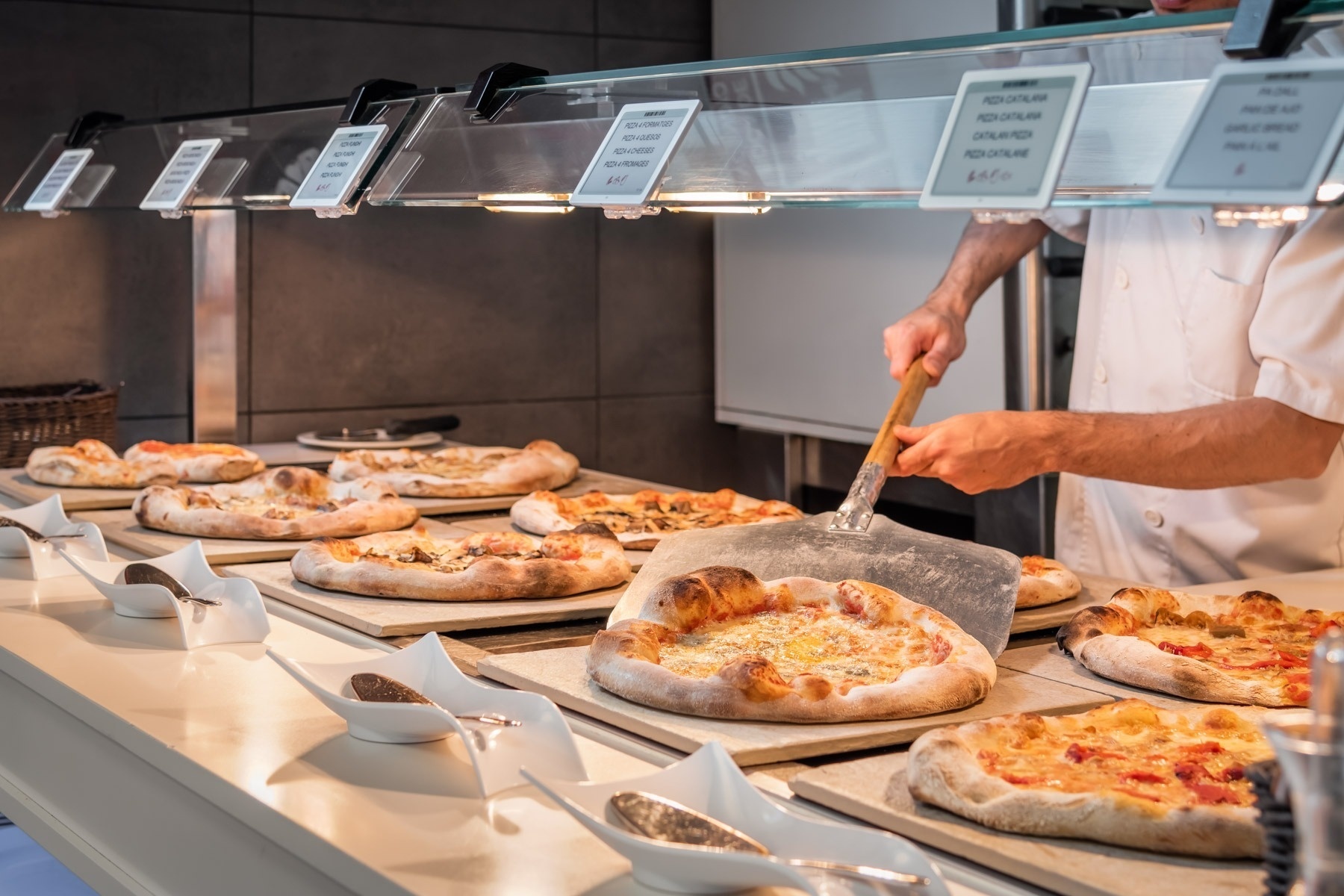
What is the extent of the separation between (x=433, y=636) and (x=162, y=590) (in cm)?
55

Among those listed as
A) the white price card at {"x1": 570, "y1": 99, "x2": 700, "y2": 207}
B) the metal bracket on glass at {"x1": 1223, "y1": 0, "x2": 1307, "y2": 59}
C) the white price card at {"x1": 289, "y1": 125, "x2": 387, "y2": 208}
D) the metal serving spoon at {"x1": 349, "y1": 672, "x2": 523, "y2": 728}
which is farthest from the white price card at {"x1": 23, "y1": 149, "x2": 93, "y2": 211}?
the metal bracket on glass at {"x1": 1223, "y1": 0, "x2": 1307, "y2": 59}

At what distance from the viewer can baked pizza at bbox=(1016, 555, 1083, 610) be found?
75.5 inches

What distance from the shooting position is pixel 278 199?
7.63 feet

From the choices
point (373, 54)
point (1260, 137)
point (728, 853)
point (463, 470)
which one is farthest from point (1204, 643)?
point (373, 54)

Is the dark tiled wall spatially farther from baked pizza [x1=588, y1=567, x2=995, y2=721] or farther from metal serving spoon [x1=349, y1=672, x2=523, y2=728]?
metal serving spoon [x1=349, y1=672, x2=523, y2=728]

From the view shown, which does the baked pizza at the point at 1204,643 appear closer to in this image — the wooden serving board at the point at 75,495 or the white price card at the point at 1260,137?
the white price card at the point at 1260,137

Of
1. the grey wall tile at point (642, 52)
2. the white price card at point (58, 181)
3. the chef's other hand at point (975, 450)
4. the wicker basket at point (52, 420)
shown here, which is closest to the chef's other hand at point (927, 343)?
the chef's other hand at point (975, 450)

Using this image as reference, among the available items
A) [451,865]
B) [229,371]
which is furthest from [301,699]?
[229,371]

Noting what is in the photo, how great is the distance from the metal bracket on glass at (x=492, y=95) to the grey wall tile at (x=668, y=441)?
119 inches

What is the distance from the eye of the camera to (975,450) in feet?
6.63

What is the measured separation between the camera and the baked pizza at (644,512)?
2535mm

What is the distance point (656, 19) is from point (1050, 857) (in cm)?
438

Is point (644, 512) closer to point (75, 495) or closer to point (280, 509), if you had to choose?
point (280, 509)

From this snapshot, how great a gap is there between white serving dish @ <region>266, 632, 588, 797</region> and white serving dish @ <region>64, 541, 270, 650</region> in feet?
1.16
